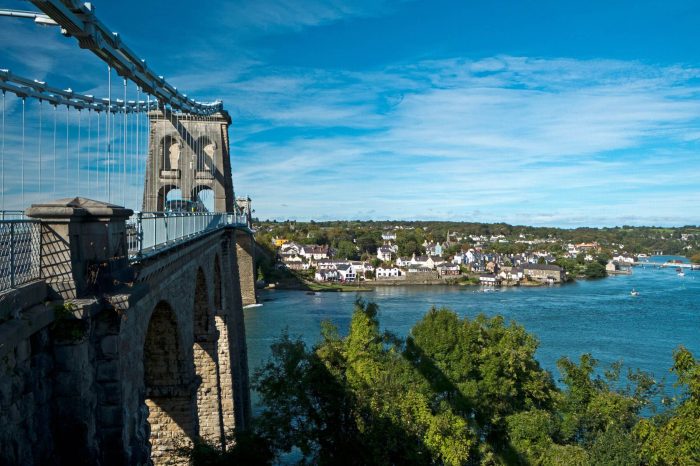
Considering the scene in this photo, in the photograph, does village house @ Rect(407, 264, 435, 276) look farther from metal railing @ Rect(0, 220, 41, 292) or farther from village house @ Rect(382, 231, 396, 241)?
metal railing @ Rect(0, 220, 41, 292)

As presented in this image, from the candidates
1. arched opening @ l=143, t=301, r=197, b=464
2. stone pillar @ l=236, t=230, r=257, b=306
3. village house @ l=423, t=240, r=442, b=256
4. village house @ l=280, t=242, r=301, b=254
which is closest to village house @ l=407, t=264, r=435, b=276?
village house @ l=280, t=242, r=301, b=254

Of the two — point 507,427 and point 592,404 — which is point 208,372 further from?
point 592,404

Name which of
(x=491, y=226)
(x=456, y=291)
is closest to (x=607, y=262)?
(x=456, y=291)

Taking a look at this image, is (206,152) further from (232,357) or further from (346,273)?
(346,273)

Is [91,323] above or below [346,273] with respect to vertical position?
above

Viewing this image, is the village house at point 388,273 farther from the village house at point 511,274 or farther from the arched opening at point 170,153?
the arched opening at point 170,153

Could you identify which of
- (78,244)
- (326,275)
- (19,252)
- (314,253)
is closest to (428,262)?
(314,253)
